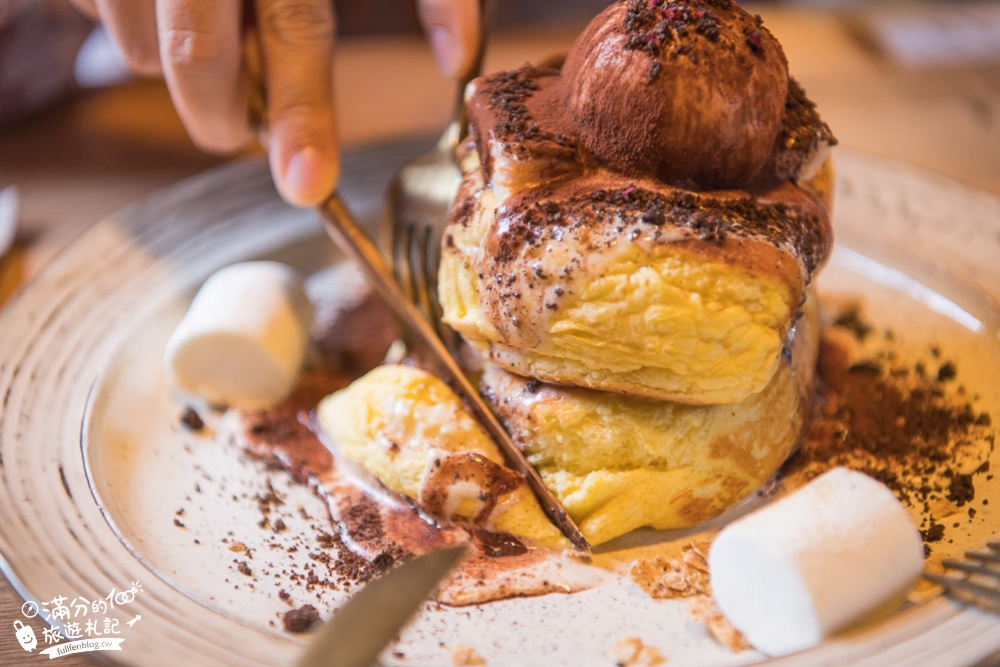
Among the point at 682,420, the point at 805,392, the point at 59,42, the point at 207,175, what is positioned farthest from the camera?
the point at 59,42

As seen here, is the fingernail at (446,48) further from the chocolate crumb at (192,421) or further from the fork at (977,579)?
the fork at (977,579)

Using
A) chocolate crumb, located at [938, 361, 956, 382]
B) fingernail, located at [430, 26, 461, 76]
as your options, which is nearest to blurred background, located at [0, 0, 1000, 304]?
fingernail, located at [430, 26, 461, 76]

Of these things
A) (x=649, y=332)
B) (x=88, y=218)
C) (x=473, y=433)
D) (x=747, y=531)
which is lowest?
(x=88, y=218)

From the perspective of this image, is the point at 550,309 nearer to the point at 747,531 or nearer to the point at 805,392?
the point at 747,531

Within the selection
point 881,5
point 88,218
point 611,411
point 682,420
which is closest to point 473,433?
point 611,411

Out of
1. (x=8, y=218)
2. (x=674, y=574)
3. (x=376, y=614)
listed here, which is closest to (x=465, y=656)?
(x=376, y=614)

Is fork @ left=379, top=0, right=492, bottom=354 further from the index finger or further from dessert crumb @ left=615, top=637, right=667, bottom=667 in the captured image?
dessert crumb @ left=615, top=637, right=667, bottom=667
